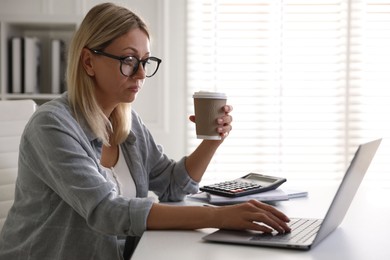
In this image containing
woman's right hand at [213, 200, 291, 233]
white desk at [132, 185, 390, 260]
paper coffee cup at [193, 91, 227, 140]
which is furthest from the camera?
paper coffee cup at [193, 91, 227, 140]

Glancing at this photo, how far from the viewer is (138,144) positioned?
6.23ft

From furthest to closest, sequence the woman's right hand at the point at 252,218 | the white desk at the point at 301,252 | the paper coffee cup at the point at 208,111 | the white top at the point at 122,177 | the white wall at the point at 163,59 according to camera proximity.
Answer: the white wall at the point at 163,59 → the white top at the point at 122,177 → the paper coffee cup at the point at 208,111 → the woman's right hand at the point at 252,218 → the white desk at the point at 301,252

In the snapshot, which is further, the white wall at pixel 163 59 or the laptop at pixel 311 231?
the white wall at pixel 163 59

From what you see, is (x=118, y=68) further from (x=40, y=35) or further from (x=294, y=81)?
(x=294, y=81)

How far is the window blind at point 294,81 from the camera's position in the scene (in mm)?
3354

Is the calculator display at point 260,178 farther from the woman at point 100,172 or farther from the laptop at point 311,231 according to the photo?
the laptop at point 311,231

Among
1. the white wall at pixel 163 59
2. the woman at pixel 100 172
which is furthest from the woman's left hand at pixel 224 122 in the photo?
the white wall at pixel 163 59

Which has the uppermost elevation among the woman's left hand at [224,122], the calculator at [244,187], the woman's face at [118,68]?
the woman's face at [118,68]

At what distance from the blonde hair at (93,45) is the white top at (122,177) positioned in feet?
Answer: 0.31

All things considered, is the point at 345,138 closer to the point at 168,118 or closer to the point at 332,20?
the point at 332,20

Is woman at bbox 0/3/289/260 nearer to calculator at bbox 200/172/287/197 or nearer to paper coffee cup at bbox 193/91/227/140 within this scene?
paper coffee cup at bbox 193/91/227/140

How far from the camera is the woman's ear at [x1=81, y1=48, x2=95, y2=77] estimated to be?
1705 mm

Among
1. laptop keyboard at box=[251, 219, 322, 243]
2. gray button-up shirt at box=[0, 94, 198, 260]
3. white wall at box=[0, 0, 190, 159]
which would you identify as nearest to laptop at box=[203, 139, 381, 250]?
laptop keyboard at box=[251, 219, 322, 243]

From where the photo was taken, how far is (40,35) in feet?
10.5
